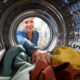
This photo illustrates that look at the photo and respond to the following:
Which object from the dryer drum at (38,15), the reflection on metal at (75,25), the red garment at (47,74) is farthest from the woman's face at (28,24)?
the red garment at (47,74)

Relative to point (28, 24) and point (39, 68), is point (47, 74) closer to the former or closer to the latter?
point (39, 68)

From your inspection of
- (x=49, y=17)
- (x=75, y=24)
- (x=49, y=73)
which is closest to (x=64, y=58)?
(x=49, y=73)

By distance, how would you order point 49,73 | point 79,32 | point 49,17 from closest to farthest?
point 49,73, point 79,32, point 49,17

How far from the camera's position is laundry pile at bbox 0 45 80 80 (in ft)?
1.26

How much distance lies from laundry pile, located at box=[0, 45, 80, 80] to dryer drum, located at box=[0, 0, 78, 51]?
25cm

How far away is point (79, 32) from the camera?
878 mm

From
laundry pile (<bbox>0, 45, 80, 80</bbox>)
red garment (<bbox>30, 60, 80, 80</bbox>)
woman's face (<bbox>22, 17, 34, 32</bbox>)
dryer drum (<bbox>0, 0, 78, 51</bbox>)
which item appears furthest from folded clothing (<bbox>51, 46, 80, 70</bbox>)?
woman's face (<bbox>22, 17, 34, 32</bbox>)

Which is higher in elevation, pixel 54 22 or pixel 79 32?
pixel 54 22

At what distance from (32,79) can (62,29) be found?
0.72 m

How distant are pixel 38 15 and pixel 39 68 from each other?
2.28ft

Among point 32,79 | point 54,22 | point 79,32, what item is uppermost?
point 54,22

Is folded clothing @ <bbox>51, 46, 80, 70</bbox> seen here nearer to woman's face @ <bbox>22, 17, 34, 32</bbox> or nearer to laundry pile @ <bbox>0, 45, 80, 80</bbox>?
laundry pile @ <bbox>0, 45, 80, 80</bbox>

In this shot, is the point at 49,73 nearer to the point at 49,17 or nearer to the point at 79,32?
the point at 79,32

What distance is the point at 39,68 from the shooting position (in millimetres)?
403
